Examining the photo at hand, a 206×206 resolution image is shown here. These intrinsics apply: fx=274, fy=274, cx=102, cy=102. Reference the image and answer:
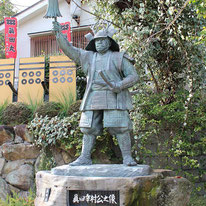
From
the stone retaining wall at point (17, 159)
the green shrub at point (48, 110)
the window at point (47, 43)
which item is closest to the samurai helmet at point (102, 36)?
the green shrub at point (48, 110)

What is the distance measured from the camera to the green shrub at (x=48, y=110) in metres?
5.91

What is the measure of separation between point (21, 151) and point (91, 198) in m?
2.81

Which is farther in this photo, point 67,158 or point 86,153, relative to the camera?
point 67,158

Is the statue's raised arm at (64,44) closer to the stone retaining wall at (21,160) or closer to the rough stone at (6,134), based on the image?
the stone retaining wall at (21,160)

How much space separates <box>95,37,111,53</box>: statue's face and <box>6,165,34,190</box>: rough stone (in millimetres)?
3021

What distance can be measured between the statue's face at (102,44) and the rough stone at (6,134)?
2949 millimetres

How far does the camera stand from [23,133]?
566 cm

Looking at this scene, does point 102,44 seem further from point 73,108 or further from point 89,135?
point 73,108

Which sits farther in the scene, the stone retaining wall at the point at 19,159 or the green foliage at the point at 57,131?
the stone retaining wall at the point at 19,159

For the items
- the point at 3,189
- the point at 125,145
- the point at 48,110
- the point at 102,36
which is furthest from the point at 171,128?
the point at 3,189

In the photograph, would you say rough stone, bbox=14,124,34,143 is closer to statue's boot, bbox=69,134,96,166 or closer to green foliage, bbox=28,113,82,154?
green foliage, bbox=28,113,82,154

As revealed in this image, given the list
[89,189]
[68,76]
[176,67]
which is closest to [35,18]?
[68,76]

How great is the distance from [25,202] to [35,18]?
29.1ft

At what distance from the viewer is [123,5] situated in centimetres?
616
